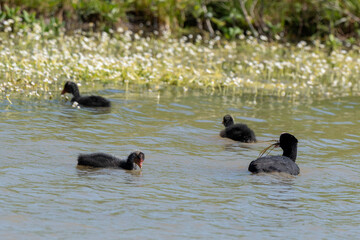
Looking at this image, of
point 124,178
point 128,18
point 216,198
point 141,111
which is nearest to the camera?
point 216,198

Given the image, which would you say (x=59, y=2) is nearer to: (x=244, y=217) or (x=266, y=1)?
(x=266, y=1)

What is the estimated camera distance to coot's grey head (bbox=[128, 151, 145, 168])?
8963 mm

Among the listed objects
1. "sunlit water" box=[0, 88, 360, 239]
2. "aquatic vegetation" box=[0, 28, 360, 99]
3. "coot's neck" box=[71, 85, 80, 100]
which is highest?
"aquatic vegetation" box=[0, 28, 360, 99]

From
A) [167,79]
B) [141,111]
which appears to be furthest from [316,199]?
[167,79]

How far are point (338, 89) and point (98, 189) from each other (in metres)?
11.4

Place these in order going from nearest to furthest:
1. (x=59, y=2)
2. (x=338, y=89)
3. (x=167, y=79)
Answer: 1. (x=167, y=79)
2. (x=338, y=89)
3. (x=59, y=2)

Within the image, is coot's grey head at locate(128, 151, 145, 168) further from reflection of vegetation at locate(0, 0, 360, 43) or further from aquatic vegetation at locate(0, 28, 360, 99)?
reflection of vegetation at locate(0, 0, 360, 43)

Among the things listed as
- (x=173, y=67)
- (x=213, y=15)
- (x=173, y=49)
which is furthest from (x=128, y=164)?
(x=213, y=15)

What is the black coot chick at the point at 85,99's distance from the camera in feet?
44.9

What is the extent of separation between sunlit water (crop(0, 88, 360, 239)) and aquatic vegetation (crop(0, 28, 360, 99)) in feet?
6.47

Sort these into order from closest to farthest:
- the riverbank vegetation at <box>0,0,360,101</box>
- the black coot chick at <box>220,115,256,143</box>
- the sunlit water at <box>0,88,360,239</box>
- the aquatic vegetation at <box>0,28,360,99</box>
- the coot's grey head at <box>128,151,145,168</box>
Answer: the sunlit water at <box>0,88,360,239</box>
the coot's grey head at <box>128,151,145,168</box>
the black coot chick at <box>220,115,256,143</box>
the aquatic vegetation at <box>0,28,360,99</box>
the riverbank vegetation at <box>0,0,360,101</box>

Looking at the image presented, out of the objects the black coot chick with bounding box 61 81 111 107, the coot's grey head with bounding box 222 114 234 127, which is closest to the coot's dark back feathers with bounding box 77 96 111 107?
the black coot chick with bounding box 61 81 111 107

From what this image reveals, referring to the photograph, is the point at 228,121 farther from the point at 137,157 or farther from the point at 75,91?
the point at 137,157

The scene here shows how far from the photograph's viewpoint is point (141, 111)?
13750mm
